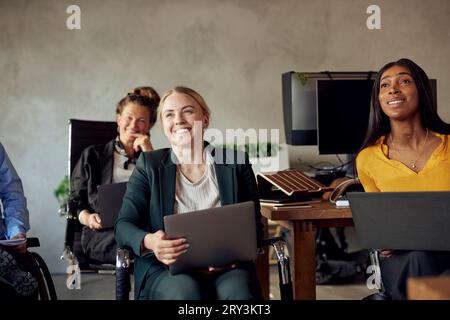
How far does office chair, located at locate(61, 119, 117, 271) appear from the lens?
8.85 feet

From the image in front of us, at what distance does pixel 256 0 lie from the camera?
14.3ft

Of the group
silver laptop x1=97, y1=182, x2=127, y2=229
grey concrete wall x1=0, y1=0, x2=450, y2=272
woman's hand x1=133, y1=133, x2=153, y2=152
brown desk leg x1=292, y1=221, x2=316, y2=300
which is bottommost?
brown desk leg x1=292, y1=221, x2=316, y2=300

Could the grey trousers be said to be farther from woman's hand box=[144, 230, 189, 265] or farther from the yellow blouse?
the yellow blouse

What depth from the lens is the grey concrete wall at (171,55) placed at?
4.25 meters

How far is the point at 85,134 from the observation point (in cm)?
307

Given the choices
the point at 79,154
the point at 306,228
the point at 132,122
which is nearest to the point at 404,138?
the point at 306,228

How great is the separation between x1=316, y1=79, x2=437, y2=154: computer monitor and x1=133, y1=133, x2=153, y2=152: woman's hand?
816mm

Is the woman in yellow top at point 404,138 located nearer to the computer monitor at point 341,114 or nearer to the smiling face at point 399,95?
the smiling face at point 399,95

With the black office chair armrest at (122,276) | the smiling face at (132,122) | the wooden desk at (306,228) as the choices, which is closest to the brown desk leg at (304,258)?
the wooden desk at (306,228)

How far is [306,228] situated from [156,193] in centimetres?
55

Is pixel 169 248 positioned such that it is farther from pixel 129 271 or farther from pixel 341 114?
pixel 341 114

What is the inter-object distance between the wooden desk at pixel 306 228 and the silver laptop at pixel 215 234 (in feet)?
0.94

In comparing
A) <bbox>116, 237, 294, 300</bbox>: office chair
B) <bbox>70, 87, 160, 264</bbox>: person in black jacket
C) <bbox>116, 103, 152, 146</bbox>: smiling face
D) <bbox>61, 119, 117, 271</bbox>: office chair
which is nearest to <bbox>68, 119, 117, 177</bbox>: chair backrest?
<bbox>61, 119, 117, 271</bbox>: office chair

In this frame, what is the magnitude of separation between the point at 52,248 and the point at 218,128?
5.22ft
